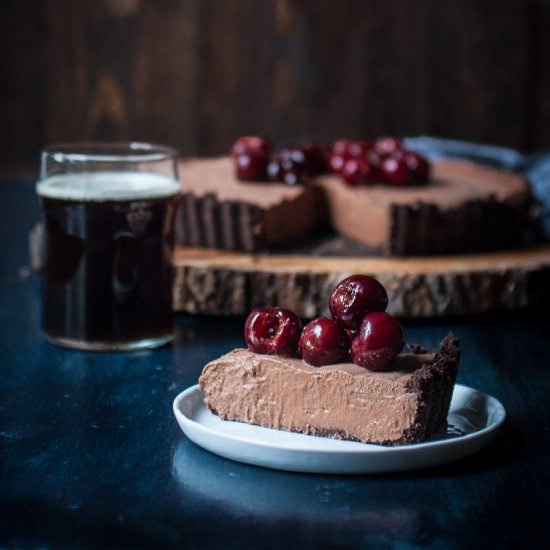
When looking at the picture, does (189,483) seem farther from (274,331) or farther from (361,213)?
(361,213)

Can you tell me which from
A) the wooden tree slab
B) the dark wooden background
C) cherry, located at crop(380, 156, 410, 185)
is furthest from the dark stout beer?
the dark wooden background

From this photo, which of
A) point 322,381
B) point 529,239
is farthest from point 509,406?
point 529,239

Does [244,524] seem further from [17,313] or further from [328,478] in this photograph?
[17,313]

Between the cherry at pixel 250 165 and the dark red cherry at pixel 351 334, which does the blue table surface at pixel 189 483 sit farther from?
the cherry at pixel 250 165

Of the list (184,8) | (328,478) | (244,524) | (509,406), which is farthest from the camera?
(184,8)

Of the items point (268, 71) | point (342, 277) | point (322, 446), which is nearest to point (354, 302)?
point (322, 446)

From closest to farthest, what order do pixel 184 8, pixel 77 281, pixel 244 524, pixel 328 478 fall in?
1. pixel 244 524
2. pixel 328 478
3. pixel 77 281
4. pixel 184 8

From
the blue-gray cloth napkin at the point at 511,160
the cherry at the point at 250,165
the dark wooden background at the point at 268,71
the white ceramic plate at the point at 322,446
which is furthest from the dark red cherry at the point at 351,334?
the dark wooden background at the point at 268,71

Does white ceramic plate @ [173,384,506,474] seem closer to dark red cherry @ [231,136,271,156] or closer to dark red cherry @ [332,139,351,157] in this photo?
dark red cherry @ [231,136,271,156]
